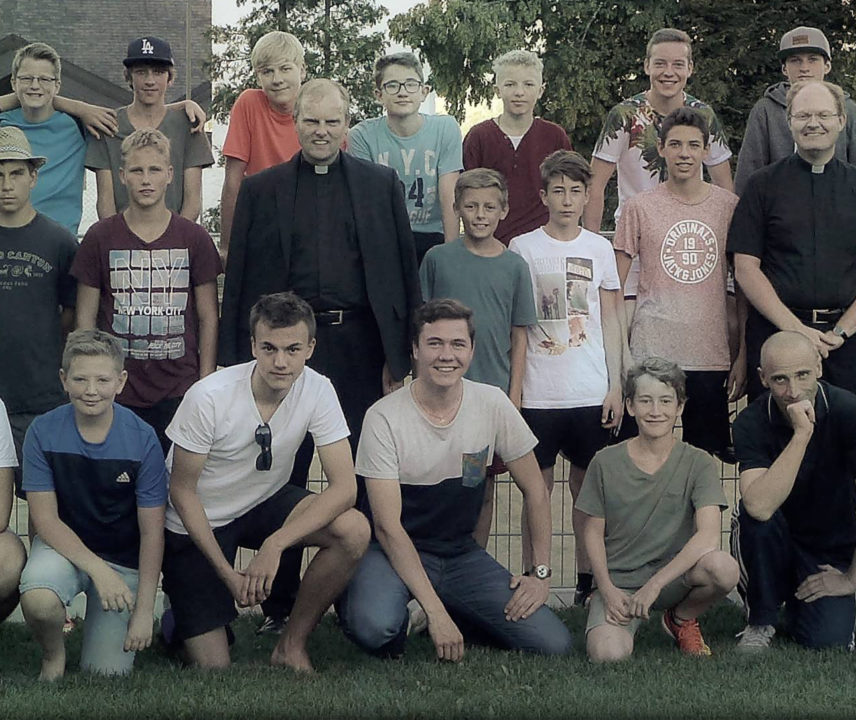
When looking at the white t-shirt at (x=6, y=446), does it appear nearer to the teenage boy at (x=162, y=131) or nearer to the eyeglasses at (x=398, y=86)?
the teenage boy at (x=162, y=131)

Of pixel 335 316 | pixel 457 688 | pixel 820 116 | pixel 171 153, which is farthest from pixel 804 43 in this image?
pixel 457 688

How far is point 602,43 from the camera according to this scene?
29.9 meters

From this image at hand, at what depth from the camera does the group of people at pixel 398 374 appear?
5012 mm

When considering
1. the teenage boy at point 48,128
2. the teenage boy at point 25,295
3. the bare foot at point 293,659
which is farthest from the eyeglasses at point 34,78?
the bare foot at point 293,659

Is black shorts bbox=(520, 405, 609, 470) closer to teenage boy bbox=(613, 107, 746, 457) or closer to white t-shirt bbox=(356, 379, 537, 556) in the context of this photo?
teenage boy bbox=(613, 107, 746, 457)

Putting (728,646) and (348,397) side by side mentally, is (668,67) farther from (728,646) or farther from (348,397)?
(728,646)

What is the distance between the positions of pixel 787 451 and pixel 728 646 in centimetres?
84

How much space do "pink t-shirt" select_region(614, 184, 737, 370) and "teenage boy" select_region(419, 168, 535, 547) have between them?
575mm

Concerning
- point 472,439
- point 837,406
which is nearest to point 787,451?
point 837,406

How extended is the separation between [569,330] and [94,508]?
6.98ft

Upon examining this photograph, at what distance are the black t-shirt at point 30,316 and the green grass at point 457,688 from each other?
1.01m

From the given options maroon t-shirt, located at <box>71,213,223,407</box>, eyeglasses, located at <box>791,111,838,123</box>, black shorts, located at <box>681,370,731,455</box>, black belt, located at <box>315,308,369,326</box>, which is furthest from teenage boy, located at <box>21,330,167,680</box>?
eyeglasses, located at <box>791,111,838,123</box>

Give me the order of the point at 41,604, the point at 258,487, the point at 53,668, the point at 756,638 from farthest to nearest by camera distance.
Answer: the point at 756,638 → the point at 258,487 → the point at 53,668 → the point at 41,604

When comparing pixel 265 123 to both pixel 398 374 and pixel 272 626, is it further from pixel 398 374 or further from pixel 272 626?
pixel 272 626
